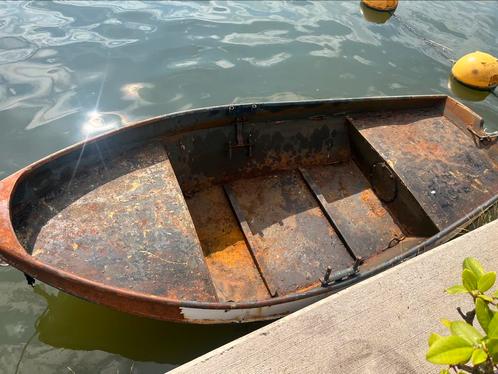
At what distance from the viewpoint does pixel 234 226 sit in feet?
17.3

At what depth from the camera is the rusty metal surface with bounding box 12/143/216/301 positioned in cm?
353

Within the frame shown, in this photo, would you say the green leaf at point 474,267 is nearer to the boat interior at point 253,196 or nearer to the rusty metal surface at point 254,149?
the boat interior at point 253,196

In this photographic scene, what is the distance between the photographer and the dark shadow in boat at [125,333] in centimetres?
426

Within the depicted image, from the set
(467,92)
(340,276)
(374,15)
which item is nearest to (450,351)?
(340,276)

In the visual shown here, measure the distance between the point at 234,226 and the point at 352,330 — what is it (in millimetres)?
2773

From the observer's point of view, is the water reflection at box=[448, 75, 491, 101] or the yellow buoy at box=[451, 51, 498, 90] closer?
the yellow buoy at box=[451, 51, 498, 90]

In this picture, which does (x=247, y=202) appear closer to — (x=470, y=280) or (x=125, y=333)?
(x=125, y=333)

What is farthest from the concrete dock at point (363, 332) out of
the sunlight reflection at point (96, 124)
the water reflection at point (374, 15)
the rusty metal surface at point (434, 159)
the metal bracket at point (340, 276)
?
the water reflection at point (374, 15)

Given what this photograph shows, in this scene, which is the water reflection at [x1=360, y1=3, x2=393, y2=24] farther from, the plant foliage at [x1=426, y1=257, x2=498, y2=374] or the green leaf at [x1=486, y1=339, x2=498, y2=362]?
the green leaf at [x1=486, y1=339, x2=498, y2=362]

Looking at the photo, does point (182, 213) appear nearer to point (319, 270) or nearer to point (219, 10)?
point (319, 270)

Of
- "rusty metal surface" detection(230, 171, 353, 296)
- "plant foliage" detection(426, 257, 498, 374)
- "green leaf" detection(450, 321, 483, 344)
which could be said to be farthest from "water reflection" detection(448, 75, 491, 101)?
"green leaf" detection(450, 321, 483, 344)

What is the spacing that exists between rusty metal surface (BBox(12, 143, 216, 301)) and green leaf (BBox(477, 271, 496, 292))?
2384 millimetres

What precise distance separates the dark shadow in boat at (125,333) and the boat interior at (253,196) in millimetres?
483

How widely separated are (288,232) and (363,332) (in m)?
2.64
